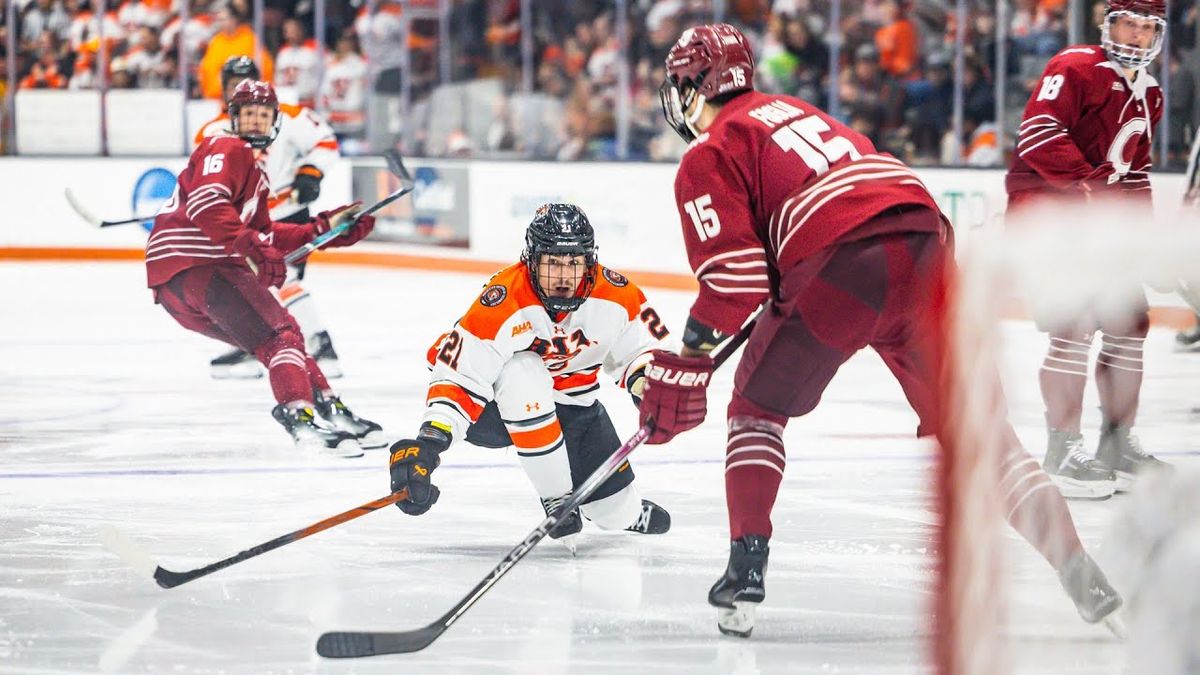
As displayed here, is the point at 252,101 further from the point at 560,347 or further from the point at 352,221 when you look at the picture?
the point at 560,347

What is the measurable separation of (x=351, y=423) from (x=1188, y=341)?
2.97m

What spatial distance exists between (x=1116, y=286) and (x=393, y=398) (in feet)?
13.2

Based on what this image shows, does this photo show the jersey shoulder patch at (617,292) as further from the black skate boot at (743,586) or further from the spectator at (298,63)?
the spectator at (298,63)

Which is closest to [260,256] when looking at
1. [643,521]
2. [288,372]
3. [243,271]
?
[243,271]

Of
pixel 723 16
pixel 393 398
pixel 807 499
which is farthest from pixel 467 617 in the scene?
pixel 723 16

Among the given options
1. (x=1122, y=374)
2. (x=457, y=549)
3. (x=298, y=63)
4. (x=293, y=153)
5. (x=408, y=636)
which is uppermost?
(x=298, y=63)

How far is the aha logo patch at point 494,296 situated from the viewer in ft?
9.76

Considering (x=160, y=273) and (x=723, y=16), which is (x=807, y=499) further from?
(x=723, y=16)

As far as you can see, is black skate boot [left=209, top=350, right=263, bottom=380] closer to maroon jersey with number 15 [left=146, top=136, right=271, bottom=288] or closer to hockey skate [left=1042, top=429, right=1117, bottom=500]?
maroon jersey with number 15 [left=146, top=136, right=271, bottom=288]

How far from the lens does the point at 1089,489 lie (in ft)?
11.0

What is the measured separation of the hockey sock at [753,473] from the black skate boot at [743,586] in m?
0.02

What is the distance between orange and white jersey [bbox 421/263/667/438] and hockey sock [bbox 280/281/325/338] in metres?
2.69

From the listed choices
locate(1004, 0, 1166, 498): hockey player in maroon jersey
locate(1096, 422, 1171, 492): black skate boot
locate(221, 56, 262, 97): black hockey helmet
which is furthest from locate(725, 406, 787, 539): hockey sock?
locate(221, 56, 262, 97): black hockey helmet

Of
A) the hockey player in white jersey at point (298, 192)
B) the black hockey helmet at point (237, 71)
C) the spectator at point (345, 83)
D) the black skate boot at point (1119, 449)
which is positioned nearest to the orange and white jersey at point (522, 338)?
the black skate boot at point (1119, 449)
